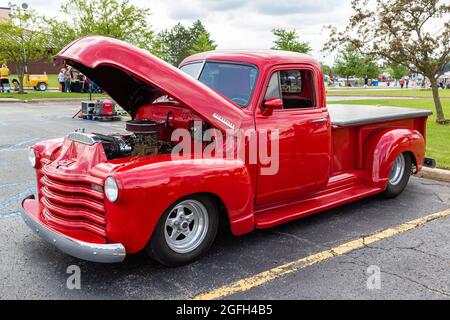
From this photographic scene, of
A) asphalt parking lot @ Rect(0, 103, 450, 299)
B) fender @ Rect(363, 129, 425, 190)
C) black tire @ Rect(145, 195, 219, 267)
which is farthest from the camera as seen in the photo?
fender @ Rect(363, 129, 425, 190)

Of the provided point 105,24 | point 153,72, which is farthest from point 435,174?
point 105,24

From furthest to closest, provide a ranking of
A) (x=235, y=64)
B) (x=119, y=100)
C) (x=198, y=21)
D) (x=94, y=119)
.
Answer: (x=198, y=21), (x=94, y=119), (x=119, y=100), (x=235, y=64)

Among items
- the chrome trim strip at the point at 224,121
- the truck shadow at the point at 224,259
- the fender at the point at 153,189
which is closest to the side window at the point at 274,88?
the chrome trim strip at the point at 224,121

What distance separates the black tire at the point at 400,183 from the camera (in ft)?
18.9

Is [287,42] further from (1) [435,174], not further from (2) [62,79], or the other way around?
(1) [435,174]

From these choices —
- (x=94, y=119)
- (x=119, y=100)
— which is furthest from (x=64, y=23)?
(x=119, y=100)

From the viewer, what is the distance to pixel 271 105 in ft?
13.5

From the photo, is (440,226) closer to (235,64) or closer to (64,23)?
(235,64)

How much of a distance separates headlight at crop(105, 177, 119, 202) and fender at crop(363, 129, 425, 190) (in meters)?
3.49

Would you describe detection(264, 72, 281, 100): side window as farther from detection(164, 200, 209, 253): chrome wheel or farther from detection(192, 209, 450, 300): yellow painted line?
detection(192, 209, 450, 300): yellow painted line

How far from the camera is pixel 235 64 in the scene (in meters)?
4.54

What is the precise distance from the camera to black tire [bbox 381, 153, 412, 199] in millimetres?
5767

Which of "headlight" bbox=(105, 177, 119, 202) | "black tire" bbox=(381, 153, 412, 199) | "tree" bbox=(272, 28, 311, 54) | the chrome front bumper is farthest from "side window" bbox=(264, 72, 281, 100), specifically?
"tree" bbox=(272, 28, 311, 54)
